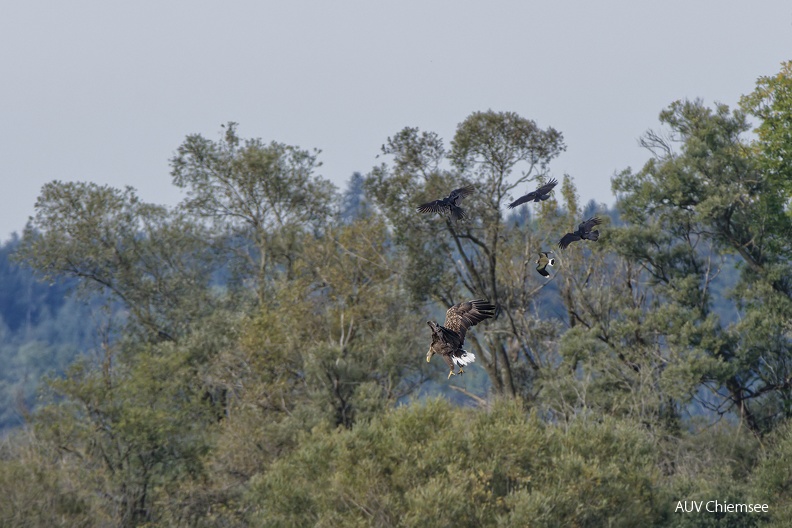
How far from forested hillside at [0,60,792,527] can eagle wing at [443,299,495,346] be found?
11.7 metres

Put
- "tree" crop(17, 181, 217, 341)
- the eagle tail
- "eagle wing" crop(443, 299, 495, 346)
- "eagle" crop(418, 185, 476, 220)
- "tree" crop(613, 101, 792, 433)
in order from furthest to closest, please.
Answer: "tree" crop(17, 181, 217, 341)
"tree" crop(613, 101, 792, 433)
"eagle" crop(418, 185, 476, 220)
"eagle wing" crop(443, 299, 495, 346)
the eagle tail

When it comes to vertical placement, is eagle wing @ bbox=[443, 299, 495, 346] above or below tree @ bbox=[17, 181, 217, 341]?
below

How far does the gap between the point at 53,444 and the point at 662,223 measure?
20.9 m

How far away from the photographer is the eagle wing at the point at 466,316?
1445 cm

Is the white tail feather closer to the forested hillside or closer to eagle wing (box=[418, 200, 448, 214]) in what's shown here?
eagle wing (box=[418, 200, 448, 214])

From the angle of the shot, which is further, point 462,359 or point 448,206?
point 448,206

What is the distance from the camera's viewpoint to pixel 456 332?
14.2 metres

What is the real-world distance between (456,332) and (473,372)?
26115 mm

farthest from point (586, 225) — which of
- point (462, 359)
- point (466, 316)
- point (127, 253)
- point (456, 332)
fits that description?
point (127, 253)

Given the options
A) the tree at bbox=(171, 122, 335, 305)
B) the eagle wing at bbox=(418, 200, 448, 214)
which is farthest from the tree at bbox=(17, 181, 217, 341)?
the eagle wing at bbox=(418, 200, 448, 214)

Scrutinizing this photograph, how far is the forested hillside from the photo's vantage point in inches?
1107

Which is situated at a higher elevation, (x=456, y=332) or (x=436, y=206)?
(x=436, y=206)

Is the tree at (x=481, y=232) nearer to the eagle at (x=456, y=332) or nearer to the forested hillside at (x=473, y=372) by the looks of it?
the forested hillside at (x=473, y=372)

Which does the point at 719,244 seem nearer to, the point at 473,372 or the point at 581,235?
the point at 473,372
